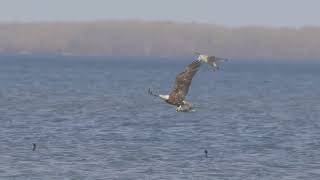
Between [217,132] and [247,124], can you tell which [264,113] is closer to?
[247,124]

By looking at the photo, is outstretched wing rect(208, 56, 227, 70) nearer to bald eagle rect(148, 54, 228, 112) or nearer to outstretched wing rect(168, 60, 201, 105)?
bald eagle rect(148, 54, 228, 112)

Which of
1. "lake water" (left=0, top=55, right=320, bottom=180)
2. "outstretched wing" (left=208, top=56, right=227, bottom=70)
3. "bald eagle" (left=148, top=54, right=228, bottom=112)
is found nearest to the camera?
"outstretched wing" (left=208, top=56, right=227, bottom=70)

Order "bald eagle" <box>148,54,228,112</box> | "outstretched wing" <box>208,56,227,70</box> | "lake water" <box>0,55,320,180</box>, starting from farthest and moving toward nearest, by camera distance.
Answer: "lake water" <box>0,55,320,180</box>, "bald eagle" <box>148,54,228,112</box>, "outstretched wing" <box>208,56,227,70</box>

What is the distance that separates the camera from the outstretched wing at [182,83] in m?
25.1

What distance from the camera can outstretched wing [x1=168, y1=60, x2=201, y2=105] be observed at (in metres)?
25.1

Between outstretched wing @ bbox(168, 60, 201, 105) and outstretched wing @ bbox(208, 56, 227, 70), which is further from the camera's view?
outstretched wing @ bbox(168, 60, 201, 105)

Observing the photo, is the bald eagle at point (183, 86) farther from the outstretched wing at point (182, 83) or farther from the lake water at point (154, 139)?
the lake water at point (154, 139)

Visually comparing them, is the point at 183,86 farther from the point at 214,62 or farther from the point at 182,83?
the point at 214,62

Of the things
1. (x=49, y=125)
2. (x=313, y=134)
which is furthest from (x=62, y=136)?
(x=313, y=134)

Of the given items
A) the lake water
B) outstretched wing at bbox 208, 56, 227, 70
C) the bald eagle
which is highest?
outstretched wing at bbox 208, 56, 227, 70

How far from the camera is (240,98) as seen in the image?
416 ft

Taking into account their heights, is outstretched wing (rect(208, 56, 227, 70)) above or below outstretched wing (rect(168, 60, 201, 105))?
above

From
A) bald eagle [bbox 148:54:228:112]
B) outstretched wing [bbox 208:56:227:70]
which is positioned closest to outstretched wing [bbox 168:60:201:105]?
bald eagle [bbox 148:54:228:112]

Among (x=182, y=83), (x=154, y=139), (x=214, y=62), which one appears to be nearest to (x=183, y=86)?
(x=182, y=83)
